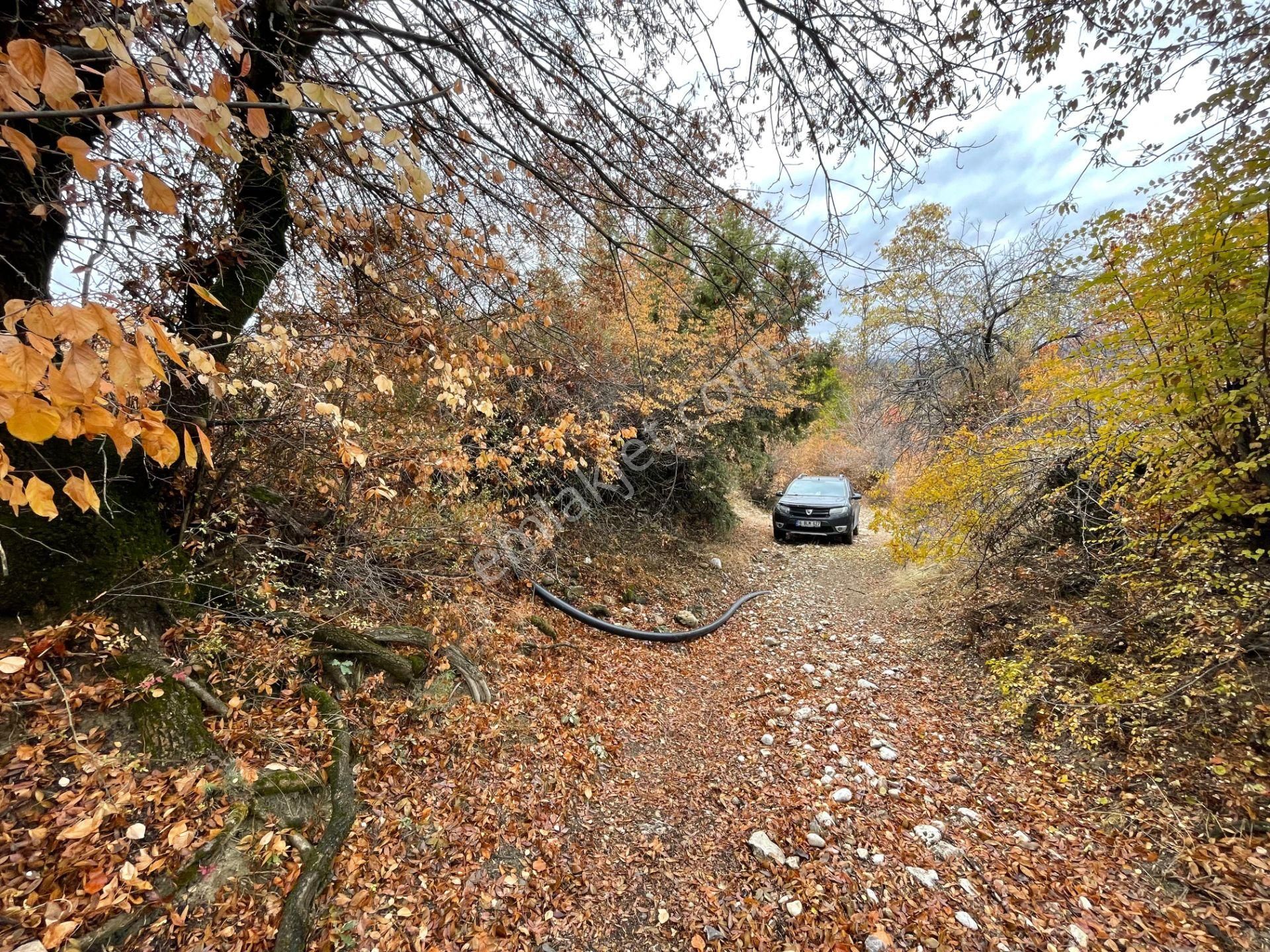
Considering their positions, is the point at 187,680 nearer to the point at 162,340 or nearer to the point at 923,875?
the point at 162,340

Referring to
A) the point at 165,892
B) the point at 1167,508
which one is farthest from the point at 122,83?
the point at 1167,508

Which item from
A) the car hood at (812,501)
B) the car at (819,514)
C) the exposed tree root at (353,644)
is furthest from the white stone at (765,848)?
the car hood at (812,501)

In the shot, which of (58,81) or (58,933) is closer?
(58,81)

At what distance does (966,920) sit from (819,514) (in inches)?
331

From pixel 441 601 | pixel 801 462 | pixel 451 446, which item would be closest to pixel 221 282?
pixel 451 446

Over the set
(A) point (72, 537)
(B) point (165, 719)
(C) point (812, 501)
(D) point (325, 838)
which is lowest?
(D) point (325, 838)

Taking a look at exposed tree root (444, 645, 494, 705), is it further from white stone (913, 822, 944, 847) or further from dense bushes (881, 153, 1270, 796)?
dense bushes (881, 153, 1270, 796)

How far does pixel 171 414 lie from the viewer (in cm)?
240

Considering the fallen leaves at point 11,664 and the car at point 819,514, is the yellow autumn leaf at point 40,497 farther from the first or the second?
the car at point 819,514

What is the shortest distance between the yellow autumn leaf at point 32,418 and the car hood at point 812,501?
10.6 m

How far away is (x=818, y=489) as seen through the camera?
1111 centimetres

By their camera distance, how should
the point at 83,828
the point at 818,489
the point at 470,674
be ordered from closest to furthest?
1. the point at 83,828
2. the point at 470,674
3. the point at 818,489

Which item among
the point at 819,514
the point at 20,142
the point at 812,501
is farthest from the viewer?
the point at 812,501

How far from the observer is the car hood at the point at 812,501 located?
10273mm
